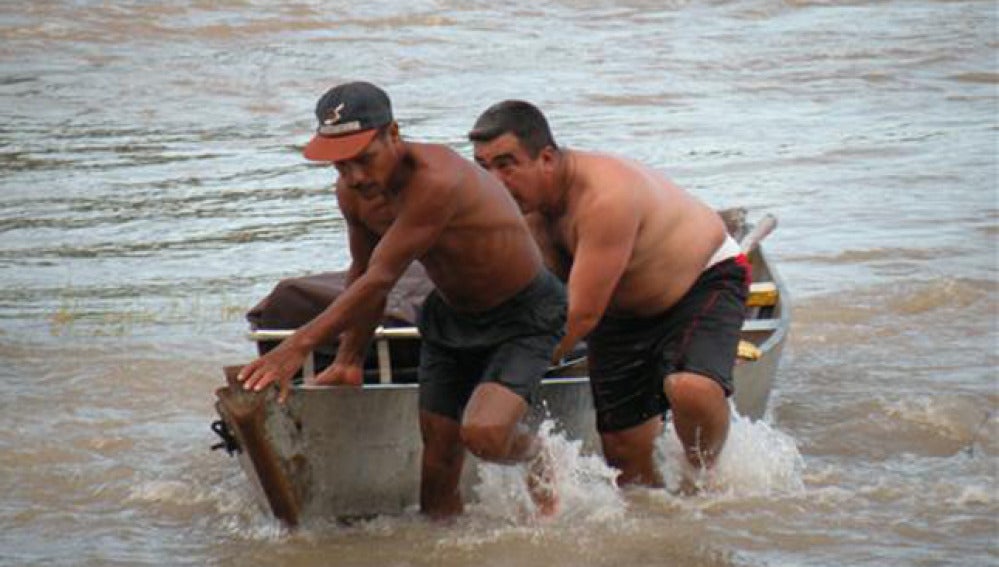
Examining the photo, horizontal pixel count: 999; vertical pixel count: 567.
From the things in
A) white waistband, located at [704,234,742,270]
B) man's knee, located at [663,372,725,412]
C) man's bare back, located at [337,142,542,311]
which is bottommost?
man's knee, located at [663,372,725,412]

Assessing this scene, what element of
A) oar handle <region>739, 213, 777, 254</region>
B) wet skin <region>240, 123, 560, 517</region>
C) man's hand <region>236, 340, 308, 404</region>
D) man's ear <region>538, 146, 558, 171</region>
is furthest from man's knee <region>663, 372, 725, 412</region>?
oar handle <region>739, 213, 777, 254</region>

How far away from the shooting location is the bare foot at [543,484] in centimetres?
741

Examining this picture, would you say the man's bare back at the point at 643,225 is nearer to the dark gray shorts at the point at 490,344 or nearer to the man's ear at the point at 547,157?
the man's ear at the point at 547,157

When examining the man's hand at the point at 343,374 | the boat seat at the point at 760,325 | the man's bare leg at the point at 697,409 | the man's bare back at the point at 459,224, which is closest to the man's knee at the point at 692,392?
the man's bare leg at the point at 697,409

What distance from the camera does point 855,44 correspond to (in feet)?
81.7

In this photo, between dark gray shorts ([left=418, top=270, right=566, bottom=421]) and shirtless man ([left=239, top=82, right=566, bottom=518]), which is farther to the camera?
dark gray shorts ([left=418, top=270, right=566, bottom=421])

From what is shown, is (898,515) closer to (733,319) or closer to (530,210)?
(733,319)

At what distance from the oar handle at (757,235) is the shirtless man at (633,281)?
2105 millimetres

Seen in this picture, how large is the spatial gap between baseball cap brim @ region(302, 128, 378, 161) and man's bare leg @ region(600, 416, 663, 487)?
1886 millimetres

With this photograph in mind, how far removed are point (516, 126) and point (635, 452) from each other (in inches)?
62.2

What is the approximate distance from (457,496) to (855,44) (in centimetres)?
1843

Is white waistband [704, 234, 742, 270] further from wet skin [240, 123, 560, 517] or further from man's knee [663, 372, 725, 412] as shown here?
wet skin [240, 123, 560, 517]

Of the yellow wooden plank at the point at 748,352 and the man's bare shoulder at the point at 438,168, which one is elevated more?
the man's bare shoulder at the point at 438,168

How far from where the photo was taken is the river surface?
7844 mm
